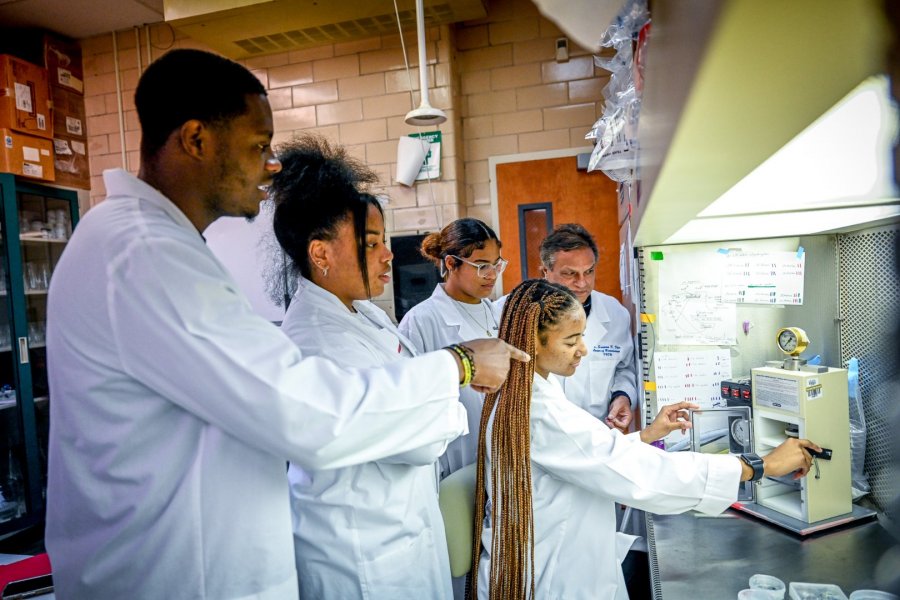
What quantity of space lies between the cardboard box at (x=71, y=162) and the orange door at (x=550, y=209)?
9.15ft

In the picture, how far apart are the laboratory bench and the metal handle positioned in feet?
11.5

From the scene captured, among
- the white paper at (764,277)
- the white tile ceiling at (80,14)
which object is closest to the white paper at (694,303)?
the white paper at (764,277)

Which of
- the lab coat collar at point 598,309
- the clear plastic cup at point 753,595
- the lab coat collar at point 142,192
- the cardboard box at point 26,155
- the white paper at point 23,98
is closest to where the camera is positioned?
the lab coat collar at point 142,192

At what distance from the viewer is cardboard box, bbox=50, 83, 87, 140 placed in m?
3.75

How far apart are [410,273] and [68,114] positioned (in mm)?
A: 2529

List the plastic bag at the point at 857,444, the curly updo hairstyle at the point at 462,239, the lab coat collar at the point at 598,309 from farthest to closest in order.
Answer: the lab coat collar at the point at 598,309
the curly updo hairstyle at the point at 462,239
the plastic bag at the point at 857,444

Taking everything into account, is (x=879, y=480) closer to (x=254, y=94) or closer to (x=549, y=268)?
(x=549, y=268)

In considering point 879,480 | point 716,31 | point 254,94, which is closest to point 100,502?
point 254,94

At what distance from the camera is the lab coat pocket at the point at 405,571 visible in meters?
1.16

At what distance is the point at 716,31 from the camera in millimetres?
333

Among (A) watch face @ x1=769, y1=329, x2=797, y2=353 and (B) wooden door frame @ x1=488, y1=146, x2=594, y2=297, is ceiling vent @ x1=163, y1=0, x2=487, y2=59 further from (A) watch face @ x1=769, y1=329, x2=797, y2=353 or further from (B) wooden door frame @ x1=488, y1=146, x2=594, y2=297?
(A) watch face @ x1=769, y1=329, x2=797, y2=353

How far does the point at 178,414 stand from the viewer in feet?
3.01

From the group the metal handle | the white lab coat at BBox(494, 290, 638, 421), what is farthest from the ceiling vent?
the metal handle

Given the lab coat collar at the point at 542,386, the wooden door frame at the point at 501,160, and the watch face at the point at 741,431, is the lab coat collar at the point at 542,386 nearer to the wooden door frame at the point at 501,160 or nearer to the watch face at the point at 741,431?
the watch face at the point at 741,431
